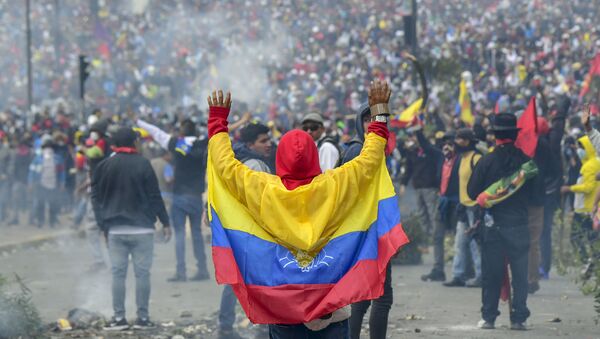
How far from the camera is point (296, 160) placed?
19.6 ft

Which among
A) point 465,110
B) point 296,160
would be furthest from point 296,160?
point 465,110

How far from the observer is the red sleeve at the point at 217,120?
250 inches

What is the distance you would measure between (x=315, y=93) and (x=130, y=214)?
24526 millimetres

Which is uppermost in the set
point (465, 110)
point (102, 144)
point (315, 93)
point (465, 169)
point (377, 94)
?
point (315, 93)

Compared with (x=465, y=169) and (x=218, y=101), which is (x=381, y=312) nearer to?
(x=218, y=101)

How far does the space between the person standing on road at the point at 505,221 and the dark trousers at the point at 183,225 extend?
456 centimetres

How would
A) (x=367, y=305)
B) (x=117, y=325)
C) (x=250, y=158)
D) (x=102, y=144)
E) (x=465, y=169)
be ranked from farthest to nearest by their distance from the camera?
(x=102, y=144)
(x=465, y=169)
(x=117, y=325)
(x=250, y=158)
(x=367, y=305)

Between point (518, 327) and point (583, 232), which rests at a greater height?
point (583, 232)

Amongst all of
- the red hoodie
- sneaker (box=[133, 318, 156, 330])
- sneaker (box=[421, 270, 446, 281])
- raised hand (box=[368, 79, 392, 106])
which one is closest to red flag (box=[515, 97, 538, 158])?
sneaker (box=[421, 270, 446, 281])

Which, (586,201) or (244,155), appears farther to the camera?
(586,201)

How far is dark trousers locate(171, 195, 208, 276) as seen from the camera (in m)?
13.8

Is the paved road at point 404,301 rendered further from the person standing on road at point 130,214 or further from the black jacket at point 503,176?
the black jacket at point 503,176

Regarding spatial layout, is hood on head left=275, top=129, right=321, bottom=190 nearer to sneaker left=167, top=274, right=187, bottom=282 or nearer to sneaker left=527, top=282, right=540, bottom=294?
sneaker left=527, top=282, right=540, bottom=294

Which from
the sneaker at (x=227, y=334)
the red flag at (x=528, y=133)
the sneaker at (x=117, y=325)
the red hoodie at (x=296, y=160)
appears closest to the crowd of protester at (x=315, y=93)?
the sneaker at (x=227, y=334)
